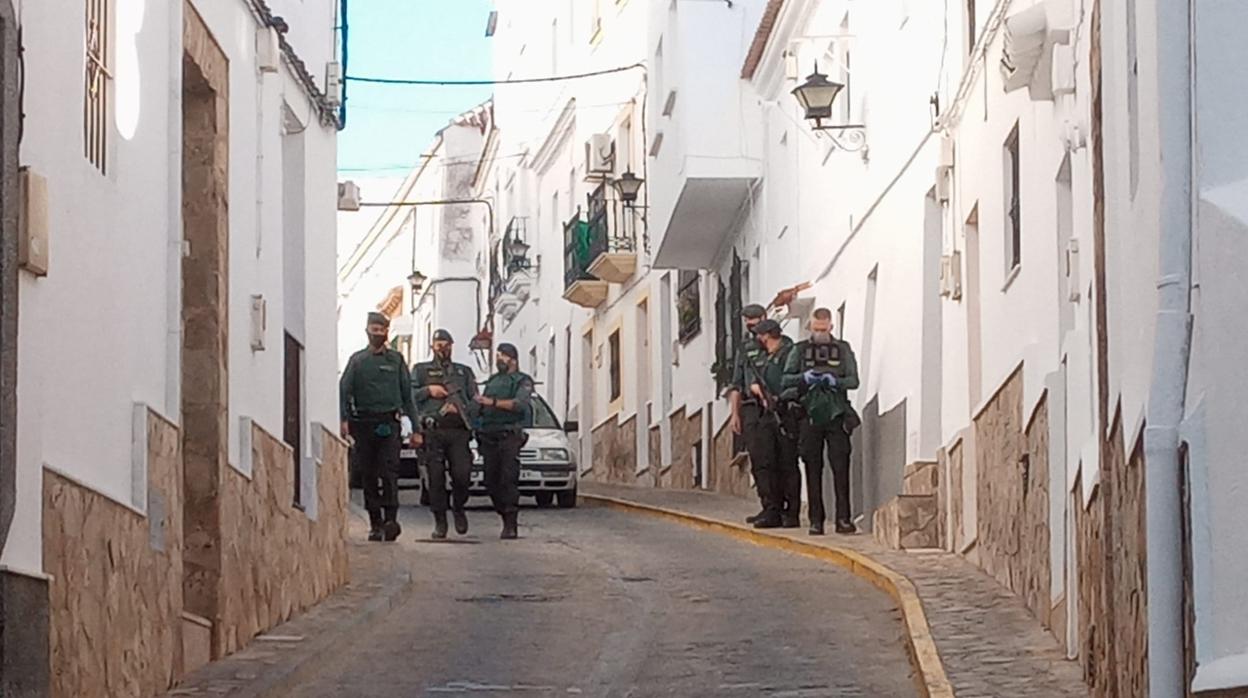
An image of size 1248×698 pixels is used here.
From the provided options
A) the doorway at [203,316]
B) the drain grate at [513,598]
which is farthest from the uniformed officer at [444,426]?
the doorway at [203,316]

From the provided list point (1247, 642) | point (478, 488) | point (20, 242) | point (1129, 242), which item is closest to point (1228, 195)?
point (1247, 642)

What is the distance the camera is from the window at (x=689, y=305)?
106ft

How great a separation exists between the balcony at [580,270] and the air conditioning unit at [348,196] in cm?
Result: 1806

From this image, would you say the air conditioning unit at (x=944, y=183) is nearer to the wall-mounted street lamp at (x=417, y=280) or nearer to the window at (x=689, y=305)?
the window at (x=689, y=305)

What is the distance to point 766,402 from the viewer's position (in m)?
20.2

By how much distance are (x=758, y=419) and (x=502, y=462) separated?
2203 mm

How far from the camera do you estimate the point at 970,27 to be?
1653 cm

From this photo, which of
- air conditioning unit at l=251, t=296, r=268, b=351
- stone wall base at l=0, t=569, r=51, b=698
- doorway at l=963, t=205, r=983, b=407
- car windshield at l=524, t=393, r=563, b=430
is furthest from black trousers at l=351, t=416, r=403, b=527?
stone wall base at l=0, t=569, r=51, b=698

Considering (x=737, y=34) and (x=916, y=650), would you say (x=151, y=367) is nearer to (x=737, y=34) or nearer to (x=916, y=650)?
(x=916, y=650)

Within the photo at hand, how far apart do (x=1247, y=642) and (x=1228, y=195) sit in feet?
4.08

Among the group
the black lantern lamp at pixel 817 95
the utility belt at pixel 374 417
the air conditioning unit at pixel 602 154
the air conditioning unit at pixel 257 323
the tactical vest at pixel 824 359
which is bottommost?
the utility belt at pixel 374 417

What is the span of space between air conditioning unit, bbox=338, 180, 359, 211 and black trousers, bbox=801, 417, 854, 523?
13.3 ft

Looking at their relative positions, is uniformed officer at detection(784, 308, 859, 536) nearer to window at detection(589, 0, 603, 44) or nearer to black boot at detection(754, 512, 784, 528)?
black boot at detection(754, 512, 784, 528)

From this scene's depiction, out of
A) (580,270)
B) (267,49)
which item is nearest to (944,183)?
(267,49)
